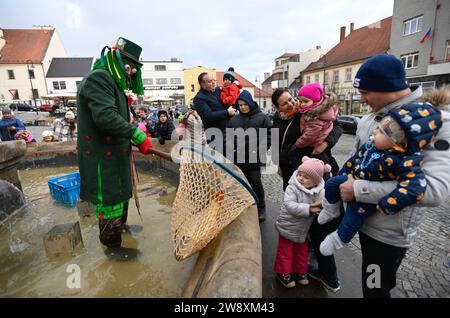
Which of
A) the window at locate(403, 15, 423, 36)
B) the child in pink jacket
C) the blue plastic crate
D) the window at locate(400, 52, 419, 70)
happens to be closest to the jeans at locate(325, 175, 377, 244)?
the child in pink jacket

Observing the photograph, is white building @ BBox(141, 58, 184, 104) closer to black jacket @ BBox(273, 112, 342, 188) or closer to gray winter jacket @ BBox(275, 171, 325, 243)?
black jacket @ BBox(273, 112, 342, 188)

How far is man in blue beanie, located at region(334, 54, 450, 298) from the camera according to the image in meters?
1.31

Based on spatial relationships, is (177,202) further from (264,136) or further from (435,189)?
(435,189)

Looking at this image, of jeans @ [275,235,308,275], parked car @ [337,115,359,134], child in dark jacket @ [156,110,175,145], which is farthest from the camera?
parked car @ [337,115,359,134]

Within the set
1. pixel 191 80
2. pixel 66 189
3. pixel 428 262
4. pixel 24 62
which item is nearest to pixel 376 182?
pixel 428 262

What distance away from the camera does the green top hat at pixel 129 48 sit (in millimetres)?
2529

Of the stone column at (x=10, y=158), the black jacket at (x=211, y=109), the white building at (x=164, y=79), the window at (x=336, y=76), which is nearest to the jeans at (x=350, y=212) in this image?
the black jacket at (x=211, y=109)

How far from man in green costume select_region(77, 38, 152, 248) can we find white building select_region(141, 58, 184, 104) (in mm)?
50162

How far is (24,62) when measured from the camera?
1582 inches

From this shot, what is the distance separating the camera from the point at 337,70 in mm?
29703

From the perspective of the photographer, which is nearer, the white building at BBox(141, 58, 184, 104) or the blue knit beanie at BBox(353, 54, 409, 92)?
the blue knit beanie at BBox(353, 54, 409, 92)

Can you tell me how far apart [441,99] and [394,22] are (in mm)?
26019

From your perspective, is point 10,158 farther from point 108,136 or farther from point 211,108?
point 211,108
